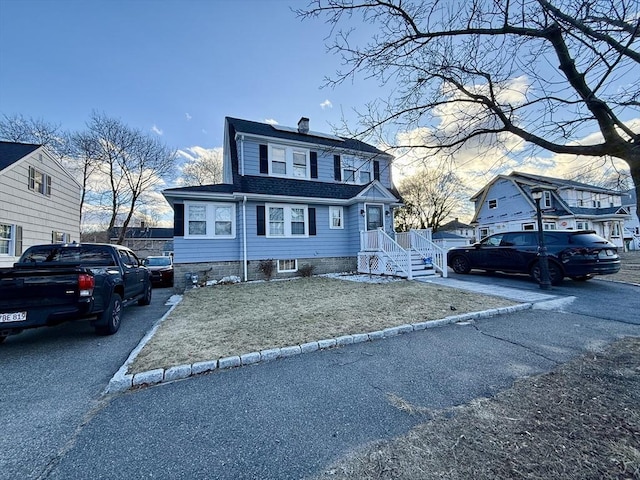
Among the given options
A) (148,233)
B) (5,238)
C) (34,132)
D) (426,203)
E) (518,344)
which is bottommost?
(518,344)

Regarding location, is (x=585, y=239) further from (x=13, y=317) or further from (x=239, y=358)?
(x=13, y=317)

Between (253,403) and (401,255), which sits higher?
(401,255)

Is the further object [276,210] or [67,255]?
[276,210]

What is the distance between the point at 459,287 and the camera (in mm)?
8438

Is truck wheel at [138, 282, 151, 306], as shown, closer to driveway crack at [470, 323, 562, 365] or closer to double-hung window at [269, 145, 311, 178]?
double-hung window at [269, 145, 311, 178]

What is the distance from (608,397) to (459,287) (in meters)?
6.11

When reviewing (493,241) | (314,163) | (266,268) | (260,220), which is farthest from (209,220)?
(493,241)

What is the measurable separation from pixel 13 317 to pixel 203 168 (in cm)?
2692

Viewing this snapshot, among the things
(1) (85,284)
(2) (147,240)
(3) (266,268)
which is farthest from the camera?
(2) (147,240)

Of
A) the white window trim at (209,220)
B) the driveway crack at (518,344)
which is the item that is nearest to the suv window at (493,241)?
the driveway crack at (518,344)

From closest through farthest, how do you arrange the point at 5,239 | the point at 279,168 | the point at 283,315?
the point at 283,315, the point at 5,239, the point at 279,168

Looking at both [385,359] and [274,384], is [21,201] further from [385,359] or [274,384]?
[385,359]

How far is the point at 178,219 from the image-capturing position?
10547 mm

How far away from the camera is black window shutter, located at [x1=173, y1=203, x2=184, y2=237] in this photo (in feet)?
34.5
